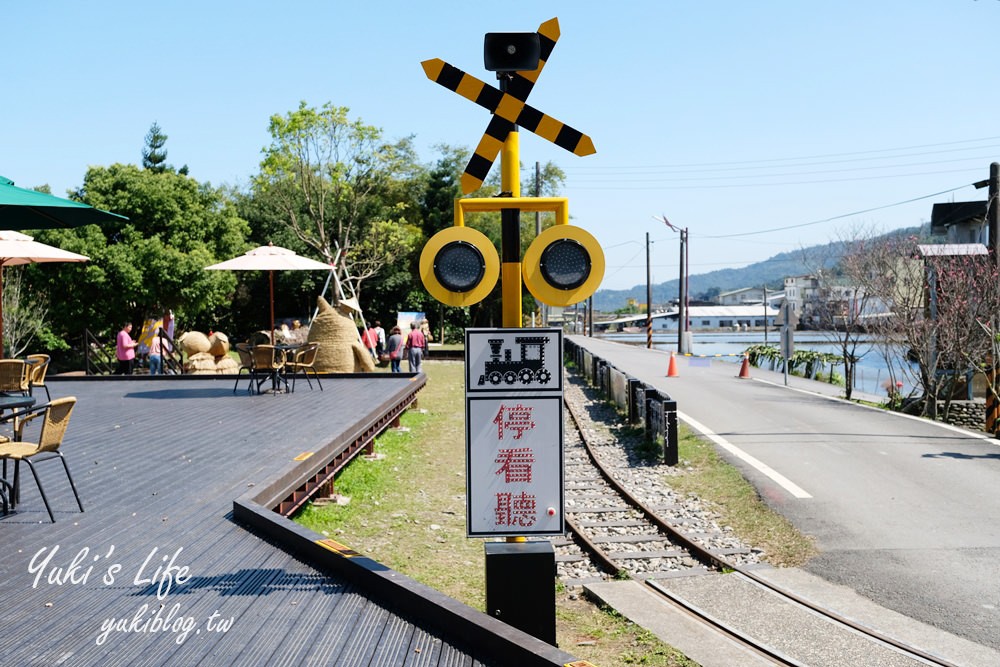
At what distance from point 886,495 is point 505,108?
8.06 metres

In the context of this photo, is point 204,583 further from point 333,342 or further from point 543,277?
point 333,342

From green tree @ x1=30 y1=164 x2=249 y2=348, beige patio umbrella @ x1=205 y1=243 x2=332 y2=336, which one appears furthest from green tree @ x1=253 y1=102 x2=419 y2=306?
beige patio umbrella @ x1=205 y1=243 x2=332 y2=336

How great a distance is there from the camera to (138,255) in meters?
34.9

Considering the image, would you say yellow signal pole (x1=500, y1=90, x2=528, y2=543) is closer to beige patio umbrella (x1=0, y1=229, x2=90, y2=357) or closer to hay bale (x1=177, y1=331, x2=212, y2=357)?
beige patio umbrella (x1=0, y1=229, x2=90, y2=357)

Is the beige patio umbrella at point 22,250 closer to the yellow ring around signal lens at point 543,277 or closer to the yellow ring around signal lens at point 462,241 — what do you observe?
the yellow ring around signal lens at point 462,241

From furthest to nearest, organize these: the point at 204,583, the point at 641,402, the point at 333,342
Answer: the point at 333,342 → the point at 641,402 → the point at 204,583

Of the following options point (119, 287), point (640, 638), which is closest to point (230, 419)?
point (640, 638)

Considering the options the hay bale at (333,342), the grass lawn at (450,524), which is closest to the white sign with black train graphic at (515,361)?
the grass lawn at (450,524)

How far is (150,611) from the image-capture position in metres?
4.87

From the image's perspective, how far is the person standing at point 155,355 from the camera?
66.3ft

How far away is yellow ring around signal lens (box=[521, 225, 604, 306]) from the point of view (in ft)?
15.9

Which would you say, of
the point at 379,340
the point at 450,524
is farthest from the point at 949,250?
the point at 379,340

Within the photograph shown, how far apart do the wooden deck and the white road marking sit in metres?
5.69

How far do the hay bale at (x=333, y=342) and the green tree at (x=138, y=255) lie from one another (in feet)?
50.0
